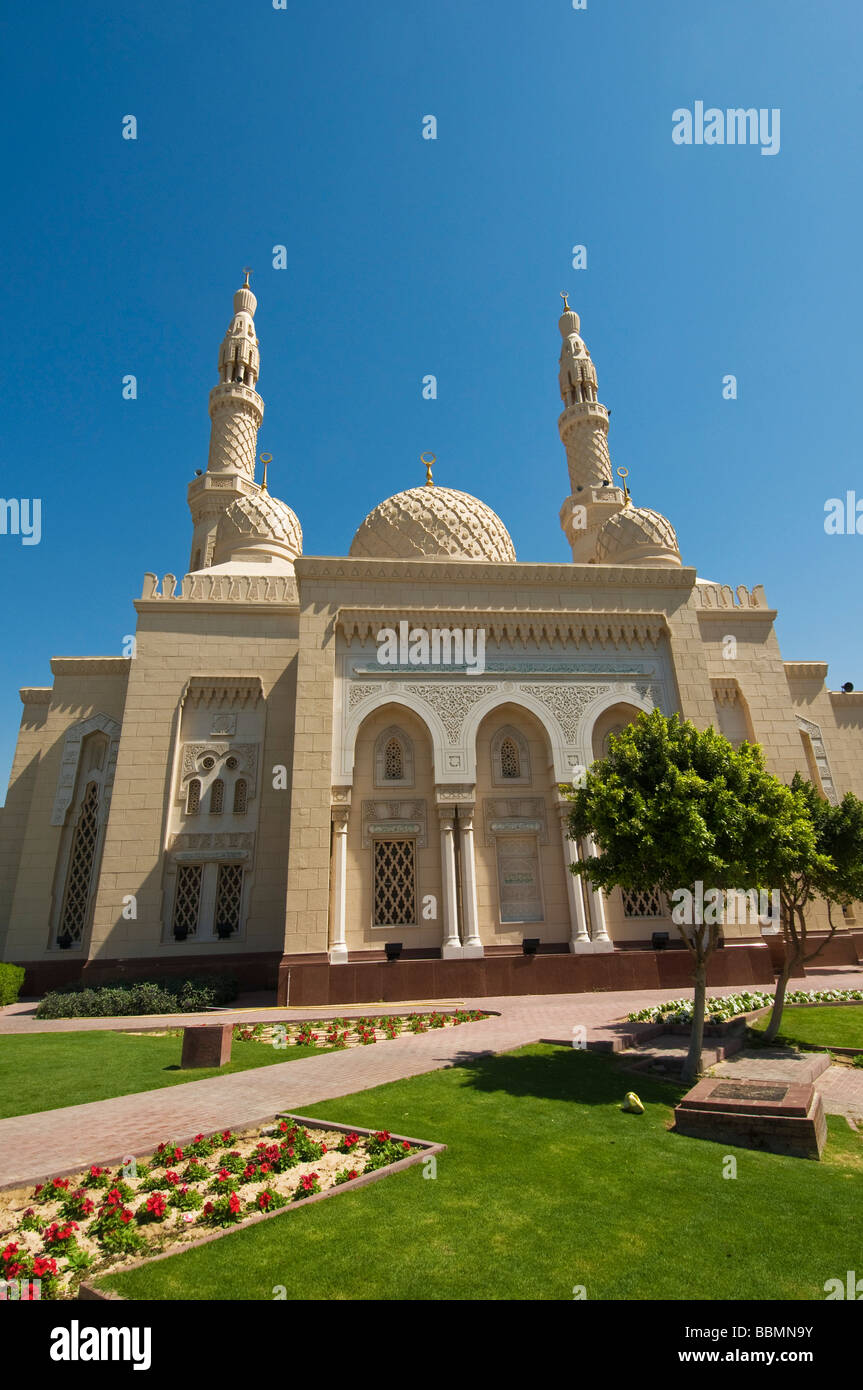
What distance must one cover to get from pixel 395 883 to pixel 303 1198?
10.3 meters

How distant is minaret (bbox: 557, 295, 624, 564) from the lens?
25828 mm

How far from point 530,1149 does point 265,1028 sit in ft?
21.8

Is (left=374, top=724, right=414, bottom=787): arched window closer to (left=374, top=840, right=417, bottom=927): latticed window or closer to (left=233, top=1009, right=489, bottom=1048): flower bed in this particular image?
(left=374, top=840, right=417, bottom=927): latticed window

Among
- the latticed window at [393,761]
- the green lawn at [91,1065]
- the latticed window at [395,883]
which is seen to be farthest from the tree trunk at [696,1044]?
the latticed window at [393,761]

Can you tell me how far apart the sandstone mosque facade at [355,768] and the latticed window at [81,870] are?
0.14 ft

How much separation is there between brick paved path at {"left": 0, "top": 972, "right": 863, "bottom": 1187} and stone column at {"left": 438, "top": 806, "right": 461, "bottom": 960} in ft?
8.53

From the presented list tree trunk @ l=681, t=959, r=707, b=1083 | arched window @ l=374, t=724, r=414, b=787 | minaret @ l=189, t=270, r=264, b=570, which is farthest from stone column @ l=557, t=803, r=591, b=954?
minaret @ l=189, t=270, r=264, b=570

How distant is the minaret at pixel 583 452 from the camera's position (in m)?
25.8

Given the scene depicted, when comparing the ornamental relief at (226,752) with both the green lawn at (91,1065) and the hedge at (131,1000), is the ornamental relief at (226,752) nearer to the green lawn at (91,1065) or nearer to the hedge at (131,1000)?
the hedge at (131,1000)

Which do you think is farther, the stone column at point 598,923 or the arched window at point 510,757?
the arched window at point 510,757

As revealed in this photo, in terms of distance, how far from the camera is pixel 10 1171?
5.14 metres

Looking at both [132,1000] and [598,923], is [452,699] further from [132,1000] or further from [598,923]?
[132,1000]

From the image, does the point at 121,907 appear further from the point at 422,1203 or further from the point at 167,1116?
the point at 422,1203
